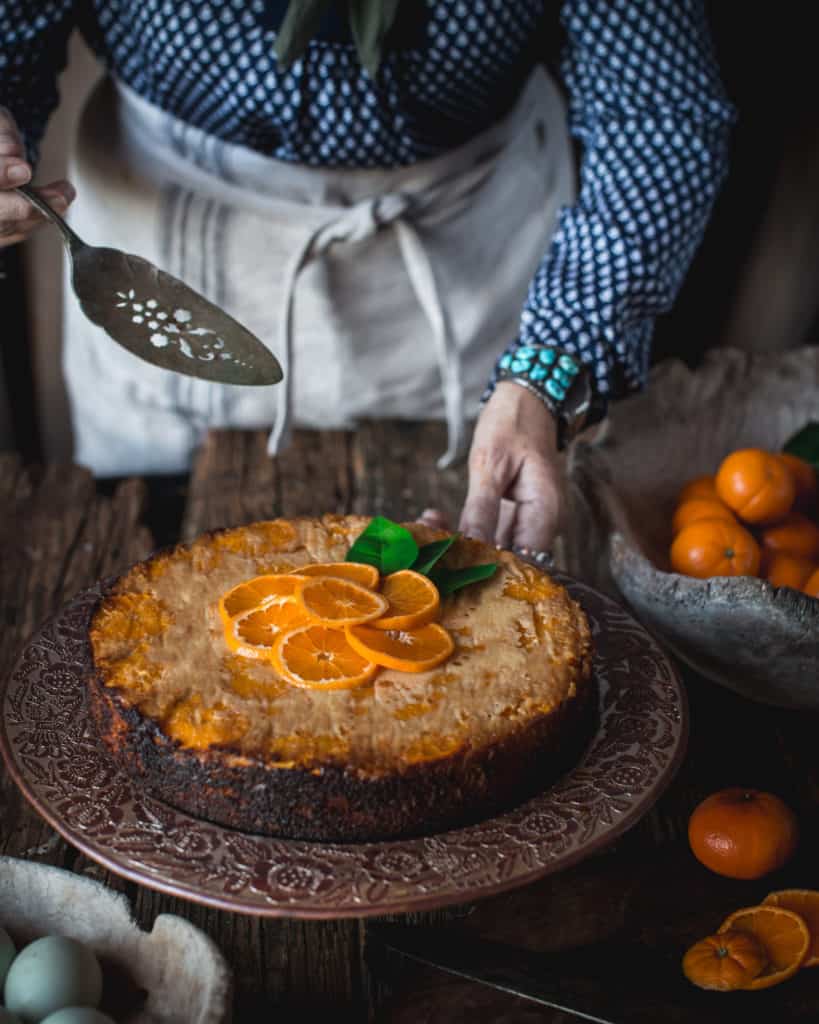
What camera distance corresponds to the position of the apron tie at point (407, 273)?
55.5 inches

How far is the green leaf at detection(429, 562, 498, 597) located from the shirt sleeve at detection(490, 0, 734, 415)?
399mm

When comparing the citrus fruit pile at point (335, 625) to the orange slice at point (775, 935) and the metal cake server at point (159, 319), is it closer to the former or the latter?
the metal cake server at point (159, 319)

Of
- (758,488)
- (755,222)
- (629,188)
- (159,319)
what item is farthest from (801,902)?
(755,222)

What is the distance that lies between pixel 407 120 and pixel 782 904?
100 centimetres

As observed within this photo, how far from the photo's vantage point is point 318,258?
1487 millimetres

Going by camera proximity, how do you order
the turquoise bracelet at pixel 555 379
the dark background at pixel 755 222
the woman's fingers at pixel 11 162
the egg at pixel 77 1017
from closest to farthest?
the egg at pixel 77 1017, the woman's fingers at pixel 11 162, the turquoise bracelet at pixel 555 379, the dark background at pixel 755 222

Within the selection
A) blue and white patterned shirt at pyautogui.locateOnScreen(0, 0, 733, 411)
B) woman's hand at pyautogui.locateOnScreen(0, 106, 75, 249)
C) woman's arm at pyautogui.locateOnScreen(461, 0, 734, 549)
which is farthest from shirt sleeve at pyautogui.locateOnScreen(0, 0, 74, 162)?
woman's arm at pyautogui.locateOnScreen(461, 0, 734, 549)

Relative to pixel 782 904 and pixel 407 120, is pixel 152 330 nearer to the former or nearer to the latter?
pixel 407 120

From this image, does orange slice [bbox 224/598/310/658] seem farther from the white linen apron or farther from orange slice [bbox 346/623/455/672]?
the white linen apron

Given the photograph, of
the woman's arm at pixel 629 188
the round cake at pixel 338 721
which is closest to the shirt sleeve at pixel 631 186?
the woman's arm at pixel 629 188

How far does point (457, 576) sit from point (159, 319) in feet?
1.14

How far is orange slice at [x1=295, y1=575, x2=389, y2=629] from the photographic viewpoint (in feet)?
2.65

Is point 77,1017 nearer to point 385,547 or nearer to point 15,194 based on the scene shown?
point 385,547

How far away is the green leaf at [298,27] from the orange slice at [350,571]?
0.60 metres
